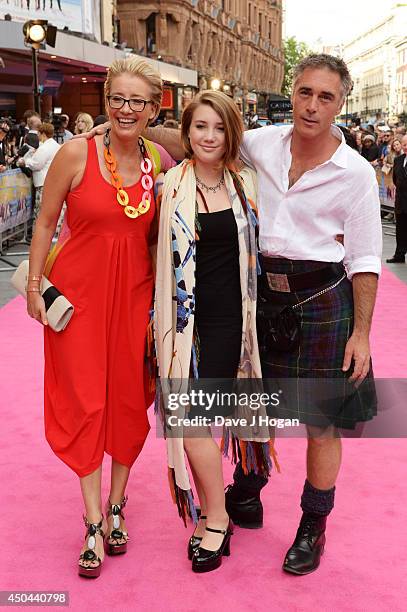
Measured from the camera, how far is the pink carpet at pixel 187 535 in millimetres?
2885

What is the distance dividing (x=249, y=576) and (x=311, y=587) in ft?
0.79

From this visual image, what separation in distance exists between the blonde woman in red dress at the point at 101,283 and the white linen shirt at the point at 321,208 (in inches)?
18.7

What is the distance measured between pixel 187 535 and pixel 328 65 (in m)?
1.98

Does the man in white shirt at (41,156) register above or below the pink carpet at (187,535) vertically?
above

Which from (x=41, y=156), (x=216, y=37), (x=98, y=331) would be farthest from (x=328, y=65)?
(x=216, y=37)

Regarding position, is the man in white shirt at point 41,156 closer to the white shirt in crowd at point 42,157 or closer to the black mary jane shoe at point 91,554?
the white shirt in crowd at point 42,157

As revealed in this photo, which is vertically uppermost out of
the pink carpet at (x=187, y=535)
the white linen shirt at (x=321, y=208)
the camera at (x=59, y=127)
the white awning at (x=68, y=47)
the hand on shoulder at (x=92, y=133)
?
the white awning at (x=68, y=47)

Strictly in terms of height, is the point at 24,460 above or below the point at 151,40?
below

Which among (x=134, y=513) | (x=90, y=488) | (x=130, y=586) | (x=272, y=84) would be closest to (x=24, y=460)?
(x=134, y=513)

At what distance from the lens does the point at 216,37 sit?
200 feet

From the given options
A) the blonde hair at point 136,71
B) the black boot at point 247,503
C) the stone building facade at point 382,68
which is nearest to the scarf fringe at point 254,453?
the black boot at point 247,503

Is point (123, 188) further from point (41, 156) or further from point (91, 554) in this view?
point (41, 156)

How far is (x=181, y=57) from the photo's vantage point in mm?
50125

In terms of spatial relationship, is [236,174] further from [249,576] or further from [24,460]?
[24,460]
